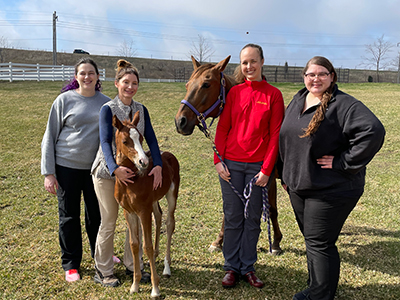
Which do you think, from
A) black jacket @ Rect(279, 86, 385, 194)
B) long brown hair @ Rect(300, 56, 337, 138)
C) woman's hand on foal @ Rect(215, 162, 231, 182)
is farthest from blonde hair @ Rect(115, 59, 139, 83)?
long brown hair @ Rect(300, 56, 337, 138)

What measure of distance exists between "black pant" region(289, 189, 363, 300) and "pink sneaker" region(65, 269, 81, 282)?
8.77 ft

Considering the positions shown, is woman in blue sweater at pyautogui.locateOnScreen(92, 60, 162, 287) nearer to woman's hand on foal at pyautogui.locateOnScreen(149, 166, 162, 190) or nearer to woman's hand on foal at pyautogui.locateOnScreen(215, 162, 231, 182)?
woman's hand on foal at pyautogui.locateOnScreen(149, 166, 162, 190)

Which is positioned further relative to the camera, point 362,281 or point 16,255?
point 16,255

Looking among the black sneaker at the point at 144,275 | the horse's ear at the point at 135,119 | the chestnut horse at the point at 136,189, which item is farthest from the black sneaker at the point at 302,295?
the horse's ear at the point at 135,119

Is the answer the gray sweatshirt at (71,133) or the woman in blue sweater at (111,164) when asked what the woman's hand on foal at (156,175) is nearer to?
the woman in blue sweater at (111,164)

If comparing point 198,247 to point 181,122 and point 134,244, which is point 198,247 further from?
point 181,122

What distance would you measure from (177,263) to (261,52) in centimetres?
287

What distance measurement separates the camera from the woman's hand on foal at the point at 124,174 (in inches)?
121

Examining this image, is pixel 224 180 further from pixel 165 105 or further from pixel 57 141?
pixel 165 105

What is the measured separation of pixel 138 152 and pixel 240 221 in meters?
1.41

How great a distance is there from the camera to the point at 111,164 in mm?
3096

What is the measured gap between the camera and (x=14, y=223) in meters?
5.42

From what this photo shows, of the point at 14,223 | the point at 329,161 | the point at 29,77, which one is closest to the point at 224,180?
the point at 329,161

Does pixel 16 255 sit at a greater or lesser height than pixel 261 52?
lesser
